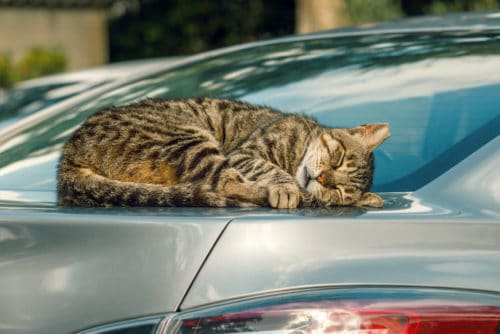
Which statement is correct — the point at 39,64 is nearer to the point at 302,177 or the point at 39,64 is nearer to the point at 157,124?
the point at 157,124

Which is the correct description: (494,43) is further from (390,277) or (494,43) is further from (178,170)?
(390,277)

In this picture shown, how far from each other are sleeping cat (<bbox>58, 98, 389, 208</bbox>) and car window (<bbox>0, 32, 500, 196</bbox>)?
0.21ft

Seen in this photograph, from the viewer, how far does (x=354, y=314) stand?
181 cm

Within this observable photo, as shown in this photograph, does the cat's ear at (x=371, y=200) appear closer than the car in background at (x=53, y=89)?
Yes

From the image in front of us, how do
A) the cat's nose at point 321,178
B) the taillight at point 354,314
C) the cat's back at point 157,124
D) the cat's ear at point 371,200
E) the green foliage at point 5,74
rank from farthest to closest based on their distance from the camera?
the green foliage at point 5,74 → the cat's back at point 157,124 → the cat's nose at point 321,178 → the cat's ear at point 371,200 → the taillight at point 354,314

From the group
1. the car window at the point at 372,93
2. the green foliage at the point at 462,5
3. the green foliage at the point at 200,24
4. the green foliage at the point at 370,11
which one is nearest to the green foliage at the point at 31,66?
the green foliage at the point at 200,24

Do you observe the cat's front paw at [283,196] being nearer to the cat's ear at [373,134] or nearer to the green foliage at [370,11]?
the cat's ear at [373,134]

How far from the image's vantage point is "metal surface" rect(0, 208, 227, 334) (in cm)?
186

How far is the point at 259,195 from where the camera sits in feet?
8.07

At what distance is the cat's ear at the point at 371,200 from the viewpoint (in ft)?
6.97

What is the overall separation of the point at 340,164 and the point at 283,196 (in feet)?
2.11

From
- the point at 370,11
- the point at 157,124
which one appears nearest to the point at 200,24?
the point at 370,11

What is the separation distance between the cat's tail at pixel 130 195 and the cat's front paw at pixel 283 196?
0.08 meters

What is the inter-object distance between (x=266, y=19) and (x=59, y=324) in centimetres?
1666
